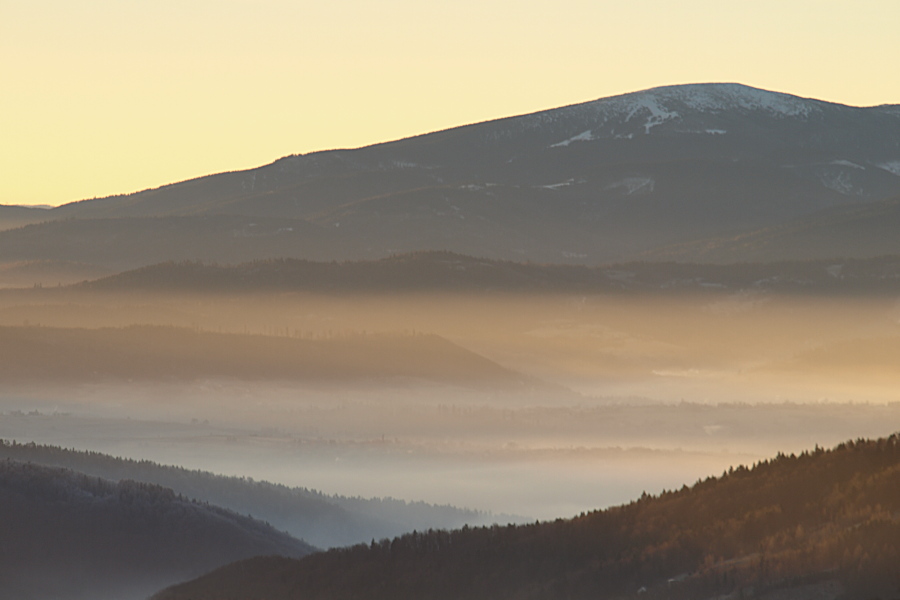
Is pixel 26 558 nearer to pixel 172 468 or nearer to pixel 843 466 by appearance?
pixel 843 466

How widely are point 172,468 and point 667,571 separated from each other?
94.5 meters

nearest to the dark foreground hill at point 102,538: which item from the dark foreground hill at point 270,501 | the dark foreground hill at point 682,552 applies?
the dark foreground hill at point 682,552

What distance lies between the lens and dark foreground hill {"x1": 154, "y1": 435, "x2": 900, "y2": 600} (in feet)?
100

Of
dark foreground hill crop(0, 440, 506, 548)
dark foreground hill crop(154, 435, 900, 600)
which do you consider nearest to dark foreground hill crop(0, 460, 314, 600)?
dark foreground hill crop(154, 435, 900, 600)

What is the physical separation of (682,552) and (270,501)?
92.3 meters

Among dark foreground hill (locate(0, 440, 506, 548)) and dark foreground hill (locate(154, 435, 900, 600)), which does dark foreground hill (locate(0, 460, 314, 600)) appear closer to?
dark foreground hill (locate(154, 435, 900, 600))

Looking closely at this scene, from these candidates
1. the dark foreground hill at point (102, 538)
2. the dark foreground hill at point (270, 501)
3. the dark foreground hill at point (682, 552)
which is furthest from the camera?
the dark foreground hill at point (270, 501)

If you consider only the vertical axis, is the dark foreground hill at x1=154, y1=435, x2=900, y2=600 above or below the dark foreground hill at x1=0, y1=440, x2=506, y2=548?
below

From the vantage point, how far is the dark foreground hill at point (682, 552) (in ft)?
100

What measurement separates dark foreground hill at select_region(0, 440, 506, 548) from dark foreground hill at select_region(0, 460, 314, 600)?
2364 centimetres

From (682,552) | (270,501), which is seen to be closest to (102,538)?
(682,552)

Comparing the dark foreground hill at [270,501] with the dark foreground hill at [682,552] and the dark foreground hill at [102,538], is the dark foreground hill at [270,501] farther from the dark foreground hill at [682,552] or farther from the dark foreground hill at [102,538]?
the dark foreground hill at [682,552]

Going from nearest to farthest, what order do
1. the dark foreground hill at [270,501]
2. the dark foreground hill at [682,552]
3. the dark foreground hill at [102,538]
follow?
the dark foreground hill at [682,552] → the dark foreground hill at [102,538] → the dark foreground hill at [270,501]

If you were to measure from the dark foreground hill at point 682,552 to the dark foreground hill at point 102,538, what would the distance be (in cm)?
1913
